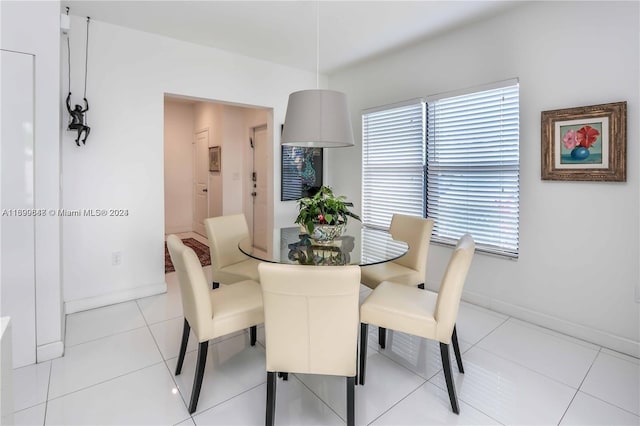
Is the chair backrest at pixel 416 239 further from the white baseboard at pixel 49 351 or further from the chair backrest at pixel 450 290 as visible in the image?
the white baseboard at pixel 49 351

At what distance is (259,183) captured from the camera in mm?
5383

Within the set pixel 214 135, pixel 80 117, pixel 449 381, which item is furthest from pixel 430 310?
pixel 214 135

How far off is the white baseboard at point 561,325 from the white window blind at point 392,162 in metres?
1.07

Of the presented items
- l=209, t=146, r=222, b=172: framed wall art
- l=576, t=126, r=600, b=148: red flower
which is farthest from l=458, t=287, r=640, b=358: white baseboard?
l=209, t=146, r=222, b=172: framed wall art

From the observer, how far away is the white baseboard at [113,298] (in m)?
3.01

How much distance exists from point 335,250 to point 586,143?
6.55ft

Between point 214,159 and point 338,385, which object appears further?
point 214,159

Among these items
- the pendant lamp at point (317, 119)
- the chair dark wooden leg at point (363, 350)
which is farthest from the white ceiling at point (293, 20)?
the chair dark wooden leg at point (363, 350)

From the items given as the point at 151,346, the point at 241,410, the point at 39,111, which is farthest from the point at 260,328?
the point at 39,111

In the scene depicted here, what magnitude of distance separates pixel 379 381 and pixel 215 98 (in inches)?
128

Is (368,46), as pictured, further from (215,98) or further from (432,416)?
(432,416)

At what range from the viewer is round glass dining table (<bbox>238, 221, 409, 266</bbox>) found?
6.61ft

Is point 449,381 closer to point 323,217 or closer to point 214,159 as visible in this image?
point 323,217

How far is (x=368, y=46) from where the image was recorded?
360 cm
